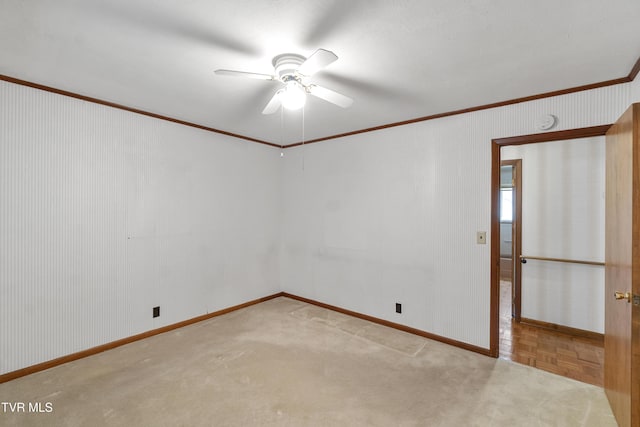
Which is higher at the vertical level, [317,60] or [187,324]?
[317,60]

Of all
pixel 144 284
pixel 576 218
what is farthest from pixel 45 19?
pixel 576 218

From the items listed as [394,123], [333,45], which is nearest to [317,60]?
[333,45]

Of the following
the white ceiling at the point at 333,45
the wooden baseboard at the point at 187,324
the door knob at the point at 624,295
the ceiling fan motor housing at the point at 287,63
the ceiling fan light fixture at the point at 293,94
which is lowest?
the wooden baseboard at the point at 187,324

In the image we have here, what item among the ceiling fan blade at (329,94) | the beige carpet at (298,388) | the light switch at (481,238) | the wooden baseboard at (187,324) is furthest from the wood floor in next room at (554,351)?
the ceiling fan blade at (329,94)

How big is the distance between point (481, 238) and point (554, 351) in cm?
137

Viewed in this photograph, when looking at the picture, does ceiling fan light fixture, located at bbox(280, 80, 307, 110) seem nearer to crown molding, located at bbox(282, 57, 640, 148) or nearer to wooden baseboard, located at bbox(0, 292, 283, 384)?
crown molding, located at bbox(282, 57, 640, 148)

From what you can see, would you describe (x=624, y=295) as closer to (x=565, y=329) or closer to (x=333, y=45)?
(x=565, y=329)

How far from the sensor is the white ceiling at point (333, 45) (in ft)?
5.00

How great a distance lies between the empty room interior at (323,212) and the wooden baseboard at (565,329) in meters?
0.02

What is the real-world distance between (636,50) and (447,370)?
8.65 ft

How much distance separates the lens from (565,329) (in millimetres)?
3467

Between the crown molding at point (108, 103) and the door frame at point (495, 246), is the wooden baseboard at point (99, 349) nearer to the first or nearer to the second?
the crown molding at point (108, 103)

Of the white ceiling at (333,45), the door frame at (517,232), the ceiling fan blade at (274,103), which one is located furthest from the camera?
the door frame at (517,232)

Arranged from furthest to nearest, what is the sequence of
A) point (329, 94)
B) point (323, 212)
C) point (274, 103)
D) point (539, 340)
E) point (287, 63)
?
point (323, 212)
point (539, 340)
point (274, 103)
point (329, 94)
point (287, 63)
